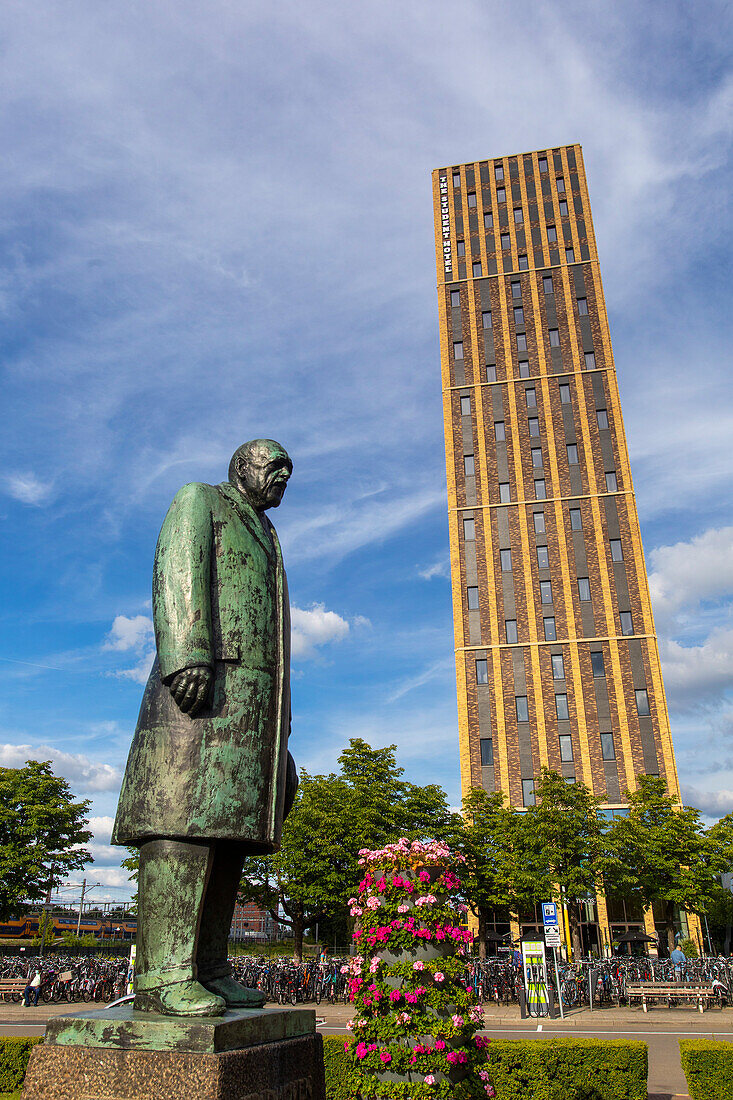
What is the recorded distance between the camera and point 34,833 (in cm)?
2702

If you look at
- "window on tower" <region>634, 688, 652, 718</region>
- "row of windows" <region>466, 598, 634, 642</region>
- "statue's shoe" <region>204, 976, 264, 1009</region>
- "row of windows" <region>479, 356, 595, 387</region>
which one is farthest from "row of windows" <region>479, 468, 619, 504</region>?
"statue's shoe" <region>204, 976, 264, 1009</region>

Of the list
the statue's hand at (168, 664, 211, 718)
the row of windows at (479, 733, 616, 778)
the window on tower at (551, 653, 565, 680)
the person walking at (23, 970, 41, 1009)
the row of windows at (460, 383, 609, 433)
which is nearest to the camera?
the statue's hand at (168, 664, 211, 718)

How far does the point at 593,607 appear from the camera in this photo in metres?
45.8

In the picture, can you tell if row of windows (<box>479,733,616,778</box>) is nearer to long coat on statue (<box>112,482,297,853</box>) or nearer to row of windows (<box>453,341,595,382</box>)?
row of windows (<box>453,341,595,382</box>)

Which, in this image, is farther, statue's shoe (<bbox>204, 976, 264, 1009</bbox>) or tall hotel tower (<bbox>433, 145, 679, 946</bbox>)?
tall hotel tower (<bbox>433, 145, 679, 946</bbox>)

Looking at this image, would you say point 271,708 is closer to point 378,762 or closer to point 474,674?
point 378,762

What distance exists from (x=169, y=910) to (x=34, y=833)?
27.3 m

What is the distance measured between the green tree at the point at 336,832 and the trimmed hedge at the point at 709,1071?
1628 cm

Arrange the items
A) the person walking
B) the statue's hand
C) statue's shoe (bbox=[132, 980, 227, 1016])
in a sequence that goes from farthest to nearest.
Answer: the person walking → the statue's hand → statue's shoe (bbox=[132, 980, 227, 1016])

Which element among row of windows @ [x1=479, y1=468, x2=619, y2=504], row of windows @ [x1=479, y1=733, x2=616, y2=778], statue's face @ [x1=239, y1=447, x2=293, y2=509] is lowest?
statue's face @ [x1=239, y1=447, x2=293, y2=509]

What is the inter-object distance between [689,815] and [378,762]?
1246cm

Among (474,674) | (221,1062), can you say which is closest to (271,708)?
(221,1062)

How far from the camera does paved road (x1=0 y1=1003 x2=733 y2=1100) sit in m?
15.2

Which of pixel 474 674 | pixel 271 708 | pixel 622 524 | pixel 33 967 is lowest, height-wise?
pixel 33 967
